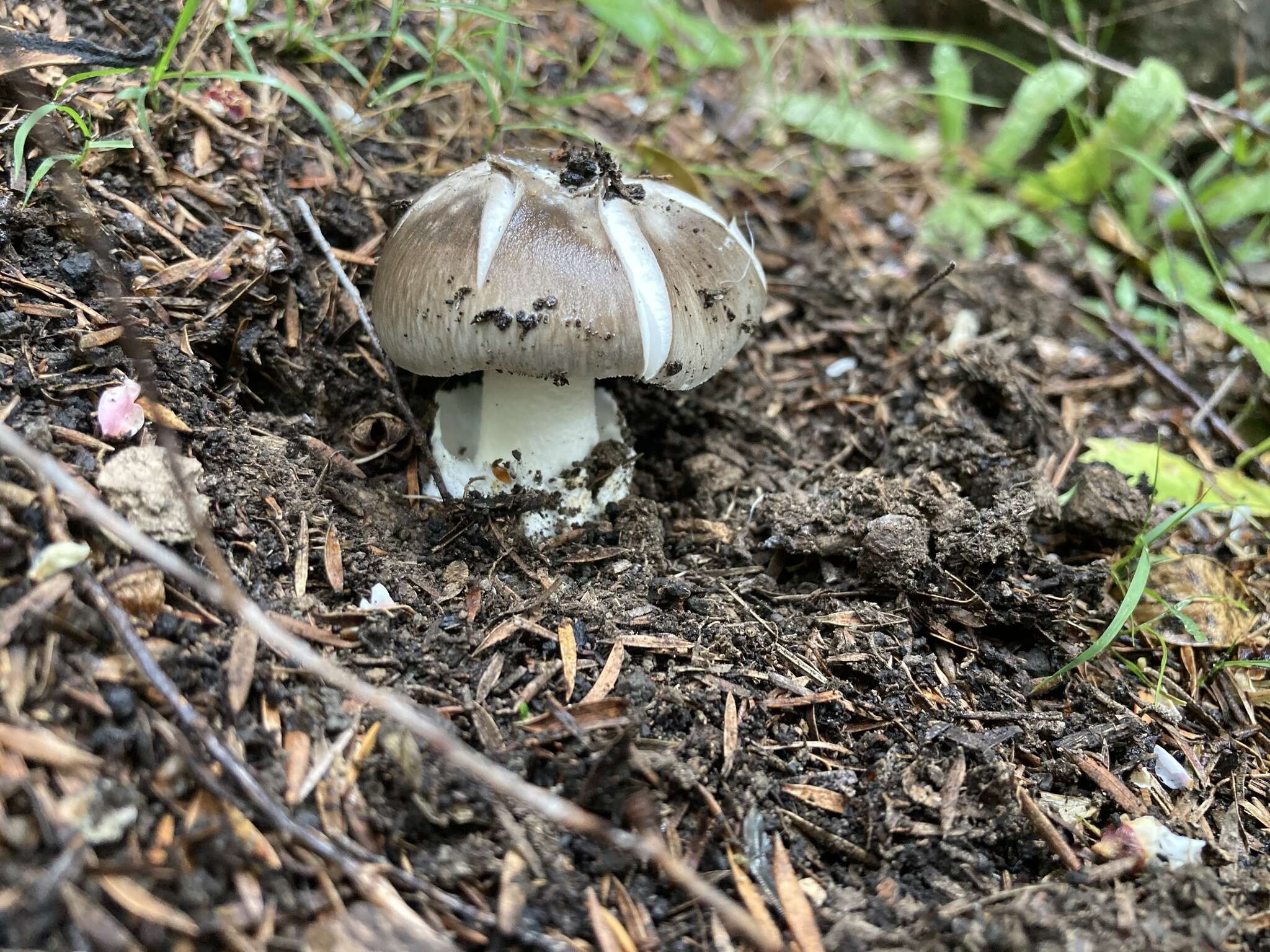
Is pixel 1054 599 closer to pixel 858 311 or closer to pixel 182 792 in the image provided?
pixel 858 311

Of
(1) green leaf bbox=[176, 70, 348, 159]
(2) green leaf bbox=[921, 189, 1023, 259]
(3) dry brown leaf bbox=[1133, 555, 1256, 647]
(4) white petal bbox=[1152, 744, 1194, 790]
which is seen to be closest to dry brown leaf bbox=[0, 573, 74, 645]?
(1) green leaf bbox=[176, 70, 348, 159]

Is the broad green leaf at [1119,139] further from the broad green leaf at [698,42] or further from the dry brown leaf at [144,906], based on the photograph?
the dry brown leaf at [144,906]

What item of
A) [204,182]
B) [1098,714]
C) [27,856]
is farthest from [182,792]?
[1098,714]

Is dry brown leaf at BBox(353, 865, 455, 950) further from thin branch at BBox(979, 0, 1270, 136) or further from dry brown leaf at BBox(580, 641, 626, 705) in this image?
thin branch at BBox(979, 0, 1270, 136)

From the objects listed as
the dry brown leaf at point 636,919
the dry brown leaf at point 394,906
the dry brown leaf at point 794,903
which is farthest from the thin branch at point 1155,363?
the dry brown leaf at point 394,906

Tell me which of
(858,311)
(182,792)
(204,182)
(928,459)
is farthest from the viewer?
(858,311)
